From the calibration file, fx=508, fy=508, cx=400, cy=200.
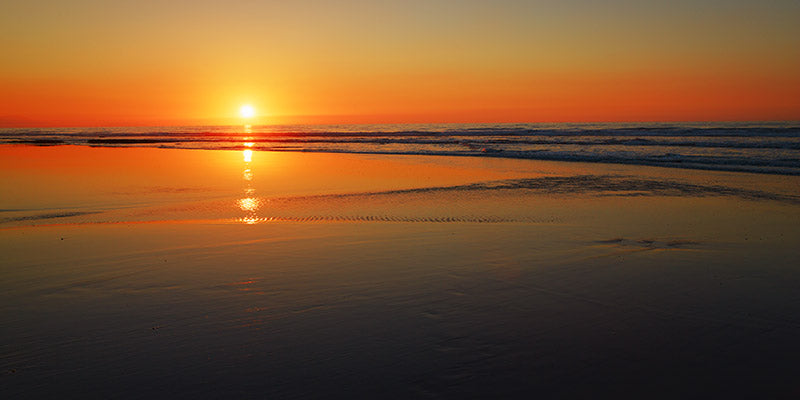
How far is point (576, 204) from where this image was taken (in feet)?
38.9

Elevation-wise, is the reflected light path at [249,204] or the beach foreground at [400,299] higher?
the reflected light path at [249,204]

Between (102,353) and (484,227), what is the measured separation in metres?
6.59

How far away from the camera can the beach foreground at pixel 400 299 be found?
3889 millimetres

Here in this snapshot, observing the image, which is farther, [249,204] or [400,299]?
[249,204]

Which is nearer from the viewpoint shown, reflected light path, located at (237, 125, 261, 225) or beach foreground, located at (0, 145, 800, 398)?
beach foreground, located at (0, 145, 800, 398)

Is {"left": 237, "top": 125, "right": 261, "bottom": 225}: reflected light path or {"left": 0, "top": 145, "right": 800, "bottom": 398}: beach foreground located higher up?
{"left": 237, "top": 125, "right": 261, "bottom": 225}: reflected light path

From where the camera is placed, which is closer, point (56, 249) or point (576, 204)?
point (56, 249)

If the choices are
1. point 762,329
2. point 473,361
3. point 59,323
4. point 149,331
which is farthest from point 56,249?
point 762,329

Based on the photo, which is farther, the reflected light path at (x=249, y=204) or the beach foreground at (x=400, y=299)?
the reflected light path at (x=249, y=204)

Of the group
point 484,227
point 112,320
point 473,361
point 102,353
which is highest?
point 484,227

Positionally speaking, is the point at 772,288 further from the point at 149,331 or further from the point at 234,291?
the point at 149,331

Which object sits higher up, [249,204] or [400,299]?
[249,204]

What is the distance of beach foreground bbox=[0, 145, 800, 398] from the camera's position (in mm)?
3889

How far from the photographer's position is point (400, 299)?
5.55 metres
